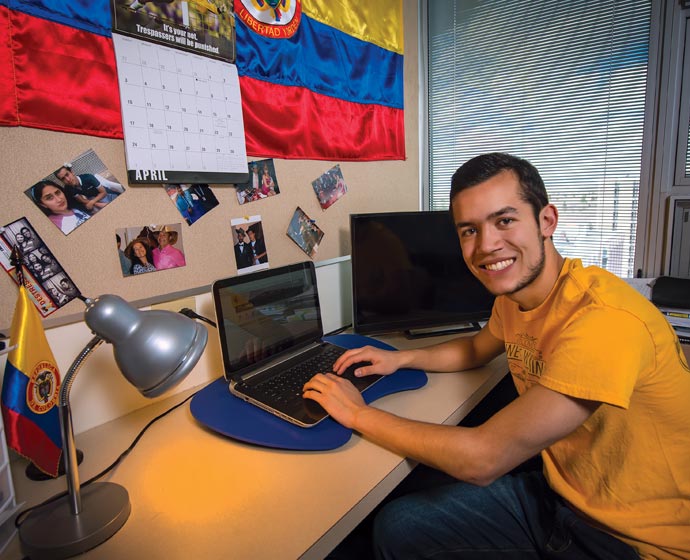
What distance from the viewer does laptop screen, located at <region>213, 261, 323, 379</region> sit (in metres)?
1.09

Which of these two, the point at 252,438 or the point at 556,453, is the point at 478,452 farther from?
the point at 252,438

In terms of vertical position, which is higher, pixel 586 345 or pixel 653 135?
pixel 653 135

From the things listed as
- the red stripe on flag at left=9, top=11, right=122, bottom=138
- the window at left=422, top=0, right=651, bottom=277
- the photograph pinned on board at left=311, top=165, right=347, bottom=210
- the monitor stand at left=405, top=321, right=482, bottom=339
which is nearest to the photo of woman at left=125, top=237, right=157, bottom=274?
the red stripe on flag at left=9, top=11, right=122, bottom=138

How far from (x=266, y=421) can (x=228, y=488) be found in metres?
0.19

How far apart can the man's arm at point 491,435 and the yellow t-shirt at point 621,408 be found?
43 millimetres

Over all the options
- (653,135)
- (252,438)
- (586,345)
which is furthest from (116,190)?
(653,135)

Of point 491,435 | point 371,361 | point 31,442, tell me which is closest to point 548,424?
point 491,435

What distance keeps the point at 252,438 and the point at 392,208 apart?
4.16 ft

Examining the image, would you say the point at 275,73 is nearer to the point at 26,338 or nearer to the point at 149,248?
the point at 149,248

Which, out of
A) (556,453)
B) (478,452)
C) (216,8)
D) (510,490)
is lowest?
(510,490)

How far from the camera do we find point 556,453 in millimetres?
1002

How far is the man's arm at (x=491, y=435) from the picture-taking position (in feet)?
2.61

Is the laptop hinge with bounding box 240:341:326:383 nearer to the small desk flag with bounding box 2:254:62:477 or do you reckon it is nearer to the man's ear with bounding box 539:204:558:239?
the small desk flag with bounding box 2:254:62:477

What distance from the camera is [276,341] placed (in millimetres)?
1223
